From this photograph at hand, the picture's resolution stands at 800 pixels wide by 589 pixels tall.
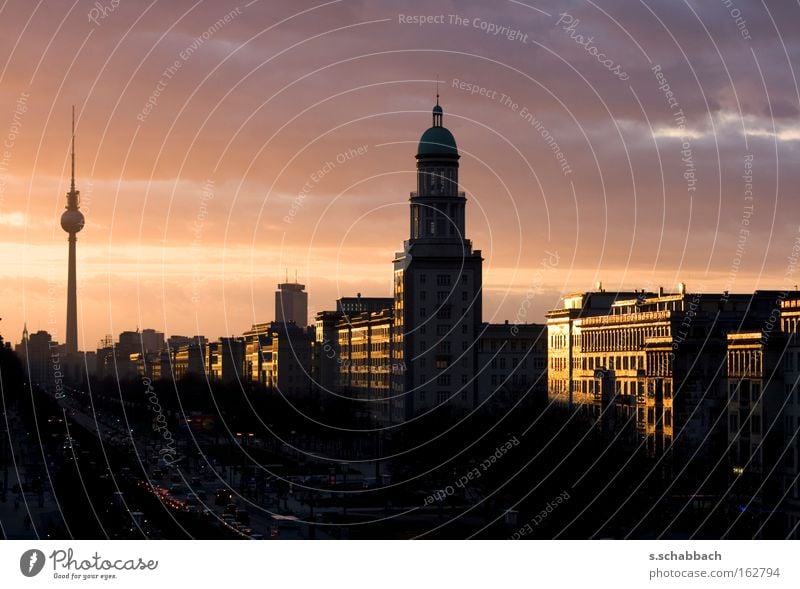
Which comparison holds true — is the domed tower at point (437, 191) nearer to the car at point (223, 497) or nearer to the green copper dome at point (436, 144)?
the green copper dome at point (436, 144)

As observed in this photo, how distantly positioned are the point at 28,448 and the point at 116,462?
1508cm

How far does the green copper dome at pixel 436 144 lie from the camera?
159 meters

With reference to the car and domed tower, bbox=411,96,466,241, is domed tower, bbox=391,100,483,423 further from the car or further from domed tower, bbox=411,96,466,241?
the car

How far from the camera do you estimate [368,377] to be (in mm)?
178000

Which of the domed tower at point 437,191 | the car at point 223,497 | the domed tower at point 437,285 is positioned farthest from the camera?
the domed tower at point 437,191

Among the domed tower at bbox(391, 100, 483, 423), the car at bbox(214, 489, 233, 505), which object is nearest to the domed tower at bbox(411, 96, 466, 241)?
the domed tower at bbox(391, 100, 483, 423)

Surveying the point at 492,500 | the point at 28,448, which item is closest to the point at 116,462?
the point at 28,448

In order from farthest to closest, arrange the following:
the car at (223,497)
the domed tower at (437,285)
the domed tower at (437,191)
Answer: the domed tower at (437,191)
the domed tower at (437,285)
the car at (223,497)

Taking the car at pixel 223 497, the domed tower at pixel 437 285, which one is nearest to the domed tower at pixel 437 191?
the domed tower at pixel 437 285

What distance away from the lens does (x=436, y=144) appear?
159250 mm

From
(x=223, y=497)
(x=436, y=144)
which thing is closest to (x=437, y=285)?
(x=436, y=144)

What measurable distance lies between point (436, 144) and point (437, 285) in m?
11.2

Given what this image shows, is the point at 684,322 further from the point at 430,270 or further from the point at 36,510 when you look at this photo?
the point at 430,270

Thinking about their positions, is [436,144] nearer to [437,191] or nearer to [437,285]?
[437,191]
